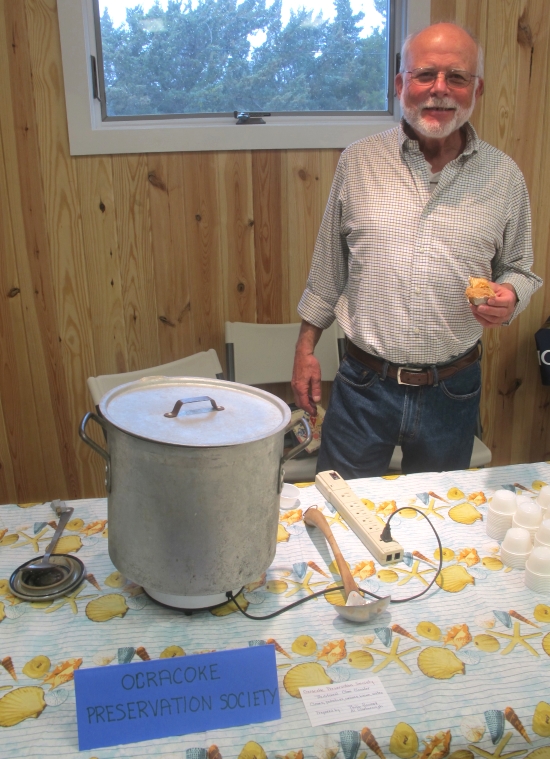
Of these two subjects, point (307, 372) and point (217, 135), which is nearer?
point (307, 372)

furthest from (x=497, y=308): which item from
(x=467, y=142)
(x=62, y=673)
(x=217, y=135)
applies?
(x=217, y=135)

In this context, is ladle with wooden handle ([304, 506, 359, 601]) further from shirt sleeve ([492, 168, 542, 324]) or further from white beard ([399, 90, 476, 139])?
white beard ([399, 90, 476, 139])

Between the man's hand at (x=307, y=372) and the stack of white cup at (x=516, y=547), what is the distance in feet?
2.63

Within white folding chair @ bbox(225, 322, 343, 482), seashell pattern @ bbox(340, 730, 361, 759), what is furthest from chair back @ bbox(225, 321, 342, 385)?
seashell pattern @ bbox(340, 730, 361, 759)

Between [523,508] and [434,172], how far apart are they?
936mm

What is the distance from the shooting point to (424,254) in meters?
1.58

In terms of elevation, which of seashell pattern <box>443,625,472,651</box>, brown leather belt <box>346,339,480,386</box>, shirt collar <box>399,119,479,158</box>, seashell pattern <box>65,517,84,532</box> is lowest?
seashell pattern <box>443,625,472,651</box>

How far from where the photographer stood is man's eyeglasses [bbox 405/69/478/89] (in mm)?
1577

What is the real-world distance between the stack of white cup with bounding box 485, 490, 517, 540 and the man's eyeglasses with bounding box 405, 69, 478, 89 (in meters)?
1.02

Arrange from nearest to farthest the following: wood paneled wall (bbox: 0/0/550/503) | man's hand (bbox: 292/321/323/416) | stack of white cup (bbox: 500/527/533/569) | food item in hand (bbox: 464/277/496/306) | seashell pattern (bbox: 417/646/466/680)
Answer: seashell pattern (bbox: 417/646/466/680), stack of white cup (bbox: 500/527/533/569), food item in hand (bbox: 464/277/496/306), man's hand (bbox: 292/321/323/416), wood paneled wall (bbox: 0/0/550/503)

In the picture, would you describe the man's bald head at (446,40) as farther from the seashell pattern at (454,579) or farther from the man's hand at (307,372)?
the seashell pattern at (454,579)

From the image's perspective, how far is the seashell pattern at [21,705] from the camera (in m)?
0.79

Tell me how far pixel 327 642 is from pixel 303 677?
0.08 m

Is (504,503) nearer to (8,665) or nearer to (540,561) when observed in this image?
(540,561)
